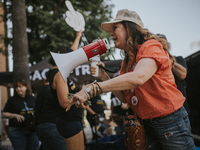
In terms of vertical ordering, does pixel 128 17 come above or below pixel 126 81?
above

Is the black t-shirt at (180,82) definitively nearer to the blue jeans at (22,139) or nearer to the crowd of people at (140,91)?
the crowd of people at (140,91)

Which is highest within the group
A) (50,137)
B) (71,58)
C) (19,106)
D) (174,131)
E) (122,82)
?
(71,58)

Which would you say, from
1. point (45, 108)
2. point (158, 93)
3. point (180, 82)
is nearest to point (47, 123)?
point (45, 108)

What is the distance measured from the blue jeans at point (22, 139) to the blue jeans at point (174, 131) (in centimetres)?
246

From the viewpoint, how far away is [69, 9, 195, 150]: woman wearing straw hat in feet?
3.43

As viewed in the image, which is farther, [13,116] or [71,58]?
[13,116]

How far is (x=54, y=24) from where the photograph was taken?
9656 millimetres

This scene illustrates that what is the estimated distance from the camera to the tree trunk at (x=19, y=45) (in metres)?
4.33

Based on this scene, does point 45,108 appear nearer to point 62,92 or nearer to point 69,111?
point 69,111

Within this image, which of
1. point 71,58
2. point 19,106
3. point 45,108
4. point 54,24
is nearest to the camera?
point 71,58

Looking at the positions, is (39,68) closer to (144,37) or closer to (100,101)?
(100,101)

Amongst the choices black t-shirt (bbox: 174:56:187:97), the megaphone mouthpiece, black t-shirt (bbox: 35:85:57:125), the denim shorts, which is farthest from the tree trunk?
black t-shirt (bbox: 174:56:187:97)

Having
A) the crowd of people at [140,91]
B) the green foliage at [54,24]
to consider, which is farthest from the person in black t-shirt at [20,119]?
the green foliage at [54,24]

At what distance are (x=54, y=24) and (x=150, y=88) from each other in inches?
368
